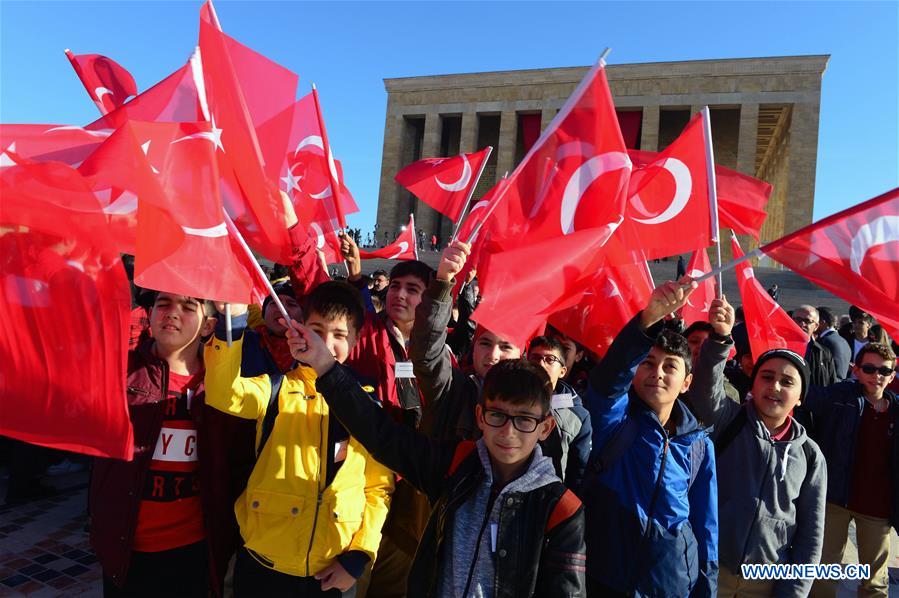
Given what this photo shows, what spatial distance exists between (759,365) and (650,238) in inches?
34.1

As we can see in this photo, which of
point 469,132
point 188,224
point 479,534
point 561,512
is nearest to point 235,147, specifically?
point 188,224

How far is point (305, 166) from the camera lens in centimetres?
406

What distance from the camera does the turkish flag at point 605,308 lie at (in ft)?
10.7

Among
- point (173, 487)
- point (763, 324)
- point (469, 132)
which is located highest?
point (469, 132)

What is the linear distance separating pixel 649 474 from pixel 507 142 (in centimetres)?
3304

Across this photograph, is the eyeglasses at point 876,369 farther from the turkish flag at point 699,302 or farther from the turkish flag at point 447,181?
the turkish flag at point 447,181

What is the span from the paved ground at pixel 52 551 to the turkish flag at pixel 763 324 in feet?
6.61

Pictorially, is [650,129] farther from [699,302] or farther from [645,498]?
[645,498]

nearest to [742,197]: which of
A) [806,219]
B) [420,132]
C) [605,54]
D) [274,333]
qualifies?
[605,54]

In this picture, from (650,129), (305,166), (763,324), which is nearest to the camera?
(763,324)

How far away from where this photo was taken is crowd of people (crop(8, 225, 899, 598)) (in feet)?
6.08

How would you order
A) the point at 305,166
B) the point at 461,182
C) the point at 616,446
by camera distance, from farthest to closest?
the point at 461,182, the point at 305,166, the point at 616,446

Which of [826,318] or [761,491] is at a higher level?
[826,318]

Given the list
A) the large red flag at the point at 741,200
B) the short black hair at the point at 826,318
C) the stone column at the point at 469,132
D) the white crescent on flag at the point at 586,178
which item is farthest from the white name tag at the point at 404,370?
the stone column at the point at 469,132
